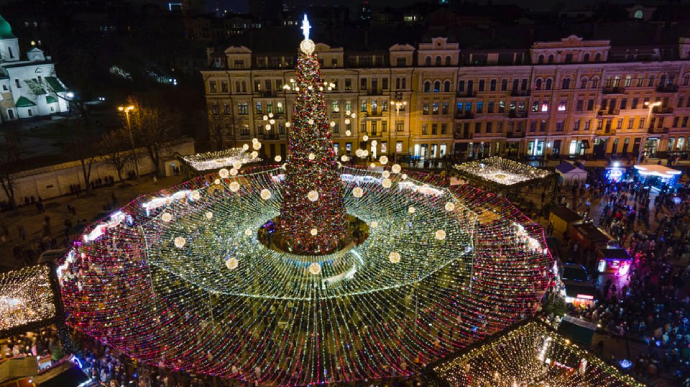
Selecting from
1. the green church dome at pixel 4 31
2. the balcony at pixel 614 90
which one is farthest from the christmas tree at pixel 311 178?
the green church dome at pixel 4 31

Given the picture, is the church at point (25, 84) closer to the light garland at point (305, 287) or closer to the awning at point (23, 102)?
the awning at point (23, 102)

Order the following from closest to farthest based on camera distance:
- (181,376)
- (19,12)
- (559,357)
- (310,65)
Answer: (559,357) < (181,376) < (310,65) < (19,12)

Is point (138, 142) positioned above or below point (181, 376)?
above

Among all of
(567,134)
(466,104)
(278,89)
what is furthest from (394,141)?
(567,134)

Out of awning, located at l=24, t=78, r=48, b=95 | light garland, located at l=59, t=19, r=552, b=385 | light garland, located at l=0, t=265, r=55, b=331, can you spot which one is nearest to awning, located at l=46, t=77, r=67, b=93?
awning, located at l=24, t=78, r=48, b=95

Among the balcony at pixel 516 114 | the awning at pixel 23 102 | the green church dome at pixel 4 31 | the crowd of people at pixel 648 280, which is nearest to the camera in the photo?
the crowd of people at pixel 648 280

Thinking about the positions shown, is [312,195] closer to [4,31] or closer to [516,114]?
[516,114]

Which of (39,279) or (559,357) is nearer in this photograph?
(559,357)

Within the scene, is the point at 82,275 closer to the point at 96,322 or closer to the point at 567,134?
the point at 96,322
